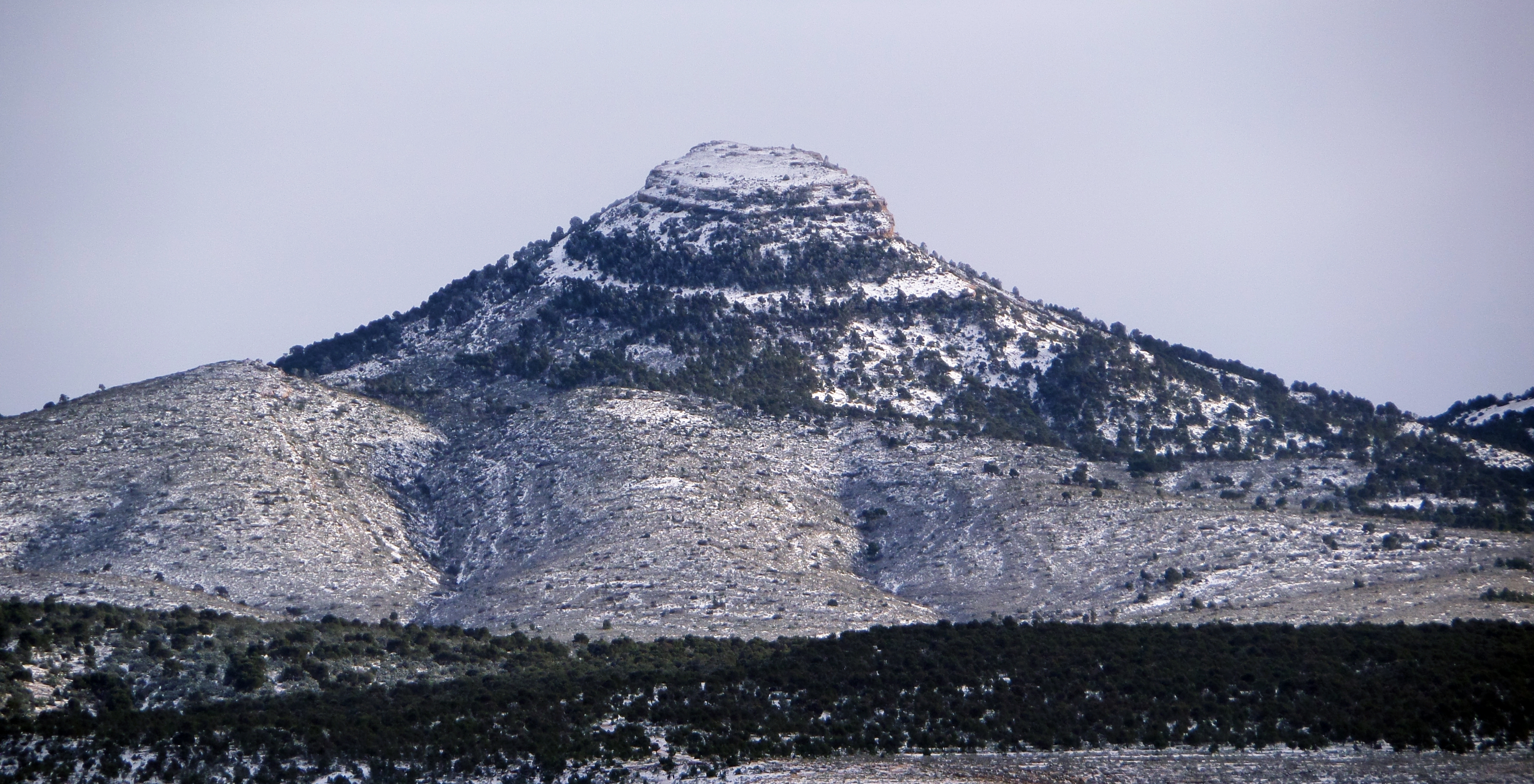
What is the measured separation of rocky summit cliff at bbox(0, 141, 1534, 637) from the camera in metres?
69.9

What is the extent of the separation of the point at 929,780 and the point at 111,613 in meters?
30.6

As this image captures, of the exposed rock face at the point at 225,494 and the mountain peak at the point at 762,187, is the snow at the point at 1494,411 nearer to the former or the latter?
the mountain peak at the point at 762,187

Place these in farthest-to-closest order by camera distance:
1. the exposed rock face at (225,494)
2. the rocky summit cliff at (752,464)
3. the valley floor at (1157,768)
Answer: the rocky summit cliff at (752,464) → the exposed rock face at (225,494) → the valley floor at (1157,768)

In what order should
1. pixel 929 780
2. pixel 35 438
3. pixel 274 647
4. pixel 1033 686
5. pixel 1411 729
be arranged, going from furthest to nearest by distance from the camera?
pixel 35 438, pixel 274 647, pixel 1033 686, pixel 1411 729, pixel 929 780

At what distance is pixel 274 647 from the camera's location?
193 feet

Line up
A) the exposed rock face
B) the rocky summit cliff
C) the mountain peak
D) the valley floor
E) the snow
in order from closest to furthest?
1. the valley floor
2. the exposed rock face
3. the rocky summit cliff
4. the snow
5. the mountain peak

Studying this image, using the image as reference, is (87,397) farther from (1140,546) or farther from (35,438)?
(1140,546)

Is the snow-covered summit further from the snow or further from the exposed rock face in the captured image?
the snow

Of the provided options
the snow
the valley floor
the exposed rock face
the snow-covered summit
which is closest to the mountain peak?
the snow-covered summit

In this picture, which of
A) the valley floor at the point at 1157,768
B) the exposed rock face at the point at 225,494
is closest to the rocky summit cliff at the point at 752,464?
the exposed rock face at the point at 225,494

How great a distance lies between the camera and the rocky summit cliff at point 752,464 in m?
69.9

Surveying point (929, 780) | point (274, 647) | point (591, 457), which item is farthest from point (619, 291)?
point (929, 780)

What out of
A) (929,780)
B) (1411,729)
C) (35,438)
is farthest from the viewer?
(35,438)

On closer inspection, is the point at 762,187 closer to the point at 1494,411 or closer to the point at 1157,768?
the point at 1494,411
